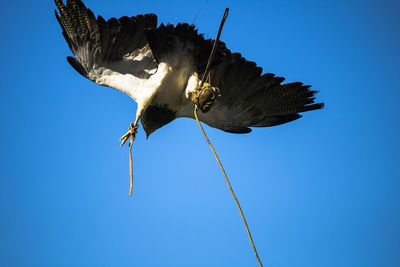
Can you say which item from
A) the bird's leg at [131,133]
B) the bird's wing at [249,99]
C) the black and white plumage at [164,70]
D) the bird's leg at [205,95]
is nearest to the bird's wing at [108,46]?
the black and white plumage at [164,70]

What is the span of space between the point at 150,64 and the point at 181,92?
0.50 meters

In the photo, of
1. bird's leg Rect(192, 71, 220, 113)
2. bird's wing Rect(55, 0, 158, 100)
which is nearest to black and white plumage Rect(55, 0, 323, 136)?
bird's wing Rect(55, 0, 158, 100)

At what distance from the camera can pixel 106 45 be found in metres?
3.78

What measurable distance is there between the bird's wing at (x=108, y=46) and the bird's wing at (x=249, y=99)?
695mm

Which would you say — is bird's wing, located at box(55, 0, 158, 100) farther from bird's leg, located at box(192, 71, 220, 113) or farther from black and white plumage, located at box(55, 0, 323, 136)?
bird's leg, located at box(192, 71, 220, 113)

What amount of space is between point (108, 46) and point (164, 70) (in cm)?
71

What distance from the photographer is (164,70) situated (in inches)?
140

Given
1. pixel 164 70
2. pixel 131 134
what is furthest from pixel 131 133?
pixel 164 70

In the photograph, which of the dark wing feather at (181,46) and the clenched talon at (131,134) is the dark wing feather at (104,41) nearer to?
the dark wing feather at (181,46)

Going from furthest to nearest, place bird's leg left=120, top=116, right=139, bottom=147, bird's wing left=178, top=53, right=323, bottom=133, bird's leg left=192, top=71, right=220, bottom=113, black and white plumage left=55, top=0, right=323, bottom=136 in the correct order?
bird's wing left=178, top=53, right=323, bottom=133 → bird's leg left=120, top=116, right=139, bottom=147 → black and white plumage left=55, top=0, right=323, bottom=136 → bird's leg left=192, top=71, right=220, bottom=113

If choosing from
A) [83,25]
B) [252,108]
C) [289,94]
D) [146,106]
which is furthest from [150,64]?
[289,94]

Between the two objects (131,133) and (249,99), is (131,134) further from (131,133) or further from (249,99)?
(249,99)

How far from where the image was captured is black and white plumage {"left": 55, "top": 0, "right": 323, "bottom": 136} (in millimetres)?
3473

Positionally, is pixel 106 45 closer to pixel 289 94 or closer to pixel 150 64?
pixel 150 64
